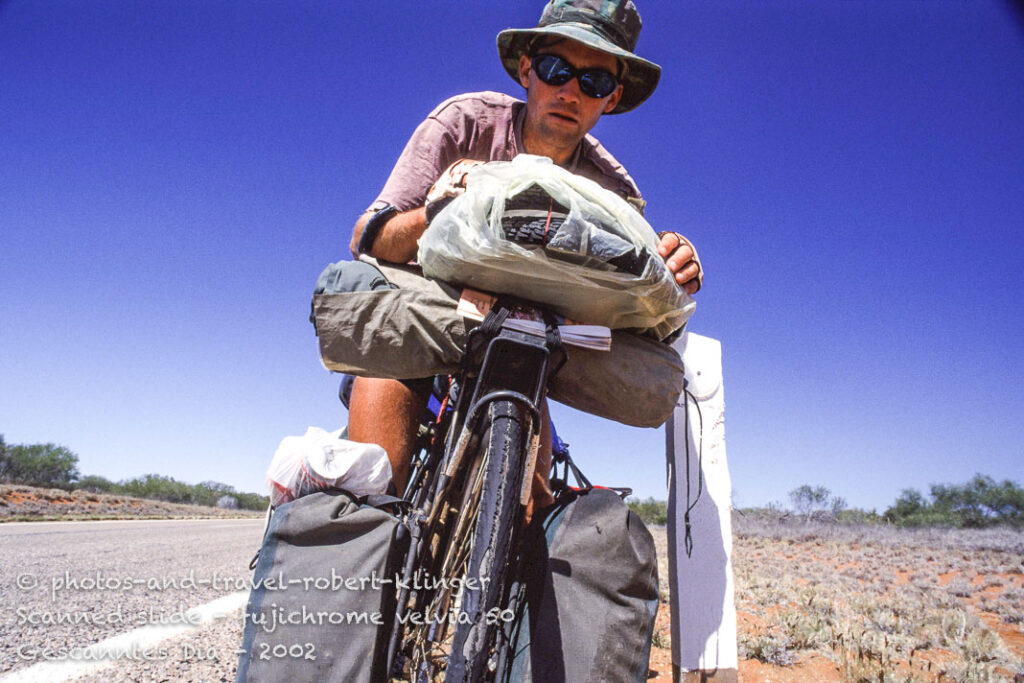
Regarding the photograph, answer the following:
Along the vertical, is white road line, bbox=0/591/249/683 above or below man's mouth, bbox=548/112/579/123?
below

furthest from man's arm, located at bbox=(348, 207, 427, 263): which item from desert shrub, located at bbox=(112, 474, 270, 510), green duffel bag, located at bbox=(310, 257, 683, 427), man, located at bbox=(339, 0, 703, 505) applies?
desert shrub, located at bbox=(112, 474, 270, 510)

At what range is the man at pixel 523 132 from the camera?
83.0 inches

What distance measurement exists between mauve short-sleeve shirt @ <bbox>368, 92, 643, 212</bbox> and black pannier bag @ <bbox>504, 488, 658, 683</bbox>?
48.9 inches

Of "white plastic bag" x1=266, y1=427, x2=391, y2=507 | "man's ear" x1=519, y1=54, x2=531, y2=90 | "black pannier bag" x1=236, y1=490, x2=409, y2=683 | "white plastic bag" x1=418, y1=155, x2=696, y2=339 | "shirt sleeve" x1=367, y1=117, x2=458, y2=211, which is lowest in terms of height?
"black pannier bag" x1=236, y1=490, x2=409, y2=683

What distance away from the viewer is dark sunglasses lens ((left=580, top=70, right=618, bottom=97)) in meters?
2.42

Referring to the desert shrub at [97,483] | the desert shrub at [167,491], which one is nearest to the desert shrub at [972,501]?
the desert shrub at [167,491]

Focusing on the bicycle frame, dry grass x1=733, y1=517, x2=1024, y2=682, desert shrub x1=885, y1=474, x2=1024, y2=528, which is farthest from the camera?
desert shrub x1=885, y1=474, x2=1024, y2=528

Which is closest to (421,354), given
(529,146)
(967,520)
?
(529,146)

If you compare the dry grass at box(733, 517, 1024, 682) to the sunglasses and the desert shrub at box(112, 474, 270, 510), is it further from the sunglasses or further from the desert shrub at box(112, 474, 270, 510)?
the desert shrub at box(112, 474, 270, 510)

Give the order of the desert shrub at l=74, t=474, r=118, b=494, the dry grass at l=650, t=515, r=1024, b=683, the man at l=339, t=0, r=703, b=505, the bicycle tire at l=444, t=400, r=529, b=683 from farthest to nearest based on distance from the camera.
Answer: the desert shrub at l=74, t=474, r=118, b=494 → the dry grass at l=650, t=515, r=1024, b=683 → the man at l=339, t=0, r=703, b=505 → the bicycle tire at l=444, t=400, r=529, b=683

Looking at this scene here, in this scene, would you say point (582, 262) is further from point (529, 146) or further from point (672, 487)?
point (672, 487)

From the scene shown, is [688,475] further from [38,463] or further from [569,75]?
[38,463]

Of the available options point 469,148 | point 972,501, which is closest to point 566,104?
point 469,148

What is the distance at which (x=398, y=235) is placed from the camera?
6.61ft
